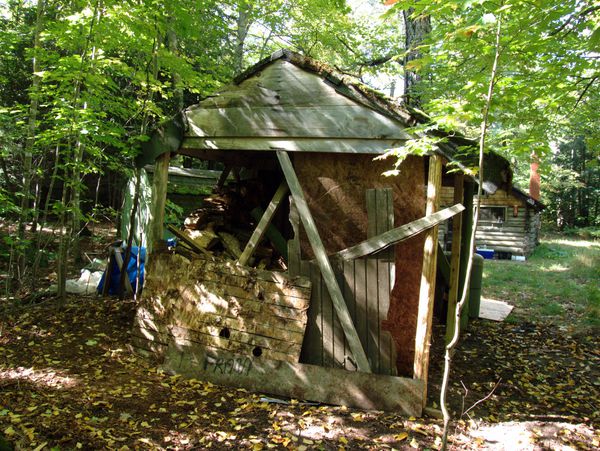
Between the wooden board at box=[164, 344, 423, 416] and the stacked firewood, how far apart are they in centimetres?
132

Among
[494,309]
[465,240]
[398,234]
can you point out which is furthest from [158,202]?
[494,309]

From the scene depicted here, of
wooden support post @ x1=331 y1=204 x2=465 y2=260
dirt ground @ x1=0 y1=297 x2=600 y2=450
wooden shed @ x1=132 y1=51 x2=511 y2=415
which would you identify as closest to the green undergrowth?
dirt ground @ x1=0 y1=297 x2=600 y2=450

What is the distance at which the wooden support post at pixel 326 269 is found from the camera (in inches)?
177

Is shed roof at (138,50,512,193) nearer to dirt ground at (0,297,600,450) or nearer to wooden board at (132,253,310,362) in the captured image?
wooden board at (132,253,310,362)

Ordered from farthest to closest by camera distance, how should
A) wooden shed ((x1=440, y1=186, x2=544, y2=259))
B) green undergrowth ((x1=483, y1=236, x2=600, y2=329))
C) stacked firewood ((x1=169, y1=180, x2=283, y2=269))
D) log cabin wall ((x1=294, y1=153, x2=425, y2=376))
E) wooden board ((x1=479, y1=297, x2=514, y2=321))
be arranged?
wooden shed ((x1=440, y1=186, x2=544, y2=259)) → green undergrowth ((x1=483, y1=236, x2=600, y2=329)) → wooden board ((x1=479, y1=297, x2=514, y2=321)) → stacked firewood ((x1=169, y1=180, x2=283, y2=269)) → log cabin wall ((x1=294, y1=153, x2=425, y2=376))

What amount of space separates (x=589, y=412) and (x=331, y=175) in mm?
4085

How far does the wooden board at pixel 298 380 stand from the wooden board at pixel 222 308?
109 millimetres

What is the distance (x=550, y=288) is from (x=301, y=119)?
10.5m

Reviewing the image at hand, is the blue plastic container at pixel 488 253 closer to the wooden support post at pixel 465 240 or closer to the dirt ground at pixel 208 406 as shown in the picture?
the wooden support post at pixel 465 240

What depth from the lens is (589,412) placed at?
4863mm

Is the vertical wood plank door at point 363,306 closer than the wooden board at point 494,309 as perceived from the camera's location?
Yes

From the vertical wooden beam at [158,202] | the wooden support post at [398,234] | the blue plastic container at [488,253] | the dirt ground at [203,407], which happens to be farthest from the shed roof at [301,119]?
the blue plastic container at [488,253]

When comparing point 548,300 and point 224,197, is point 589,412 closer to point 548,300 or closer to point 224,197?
point 224,197

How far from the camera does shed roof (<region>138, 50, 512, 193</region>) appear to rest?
178 inches
